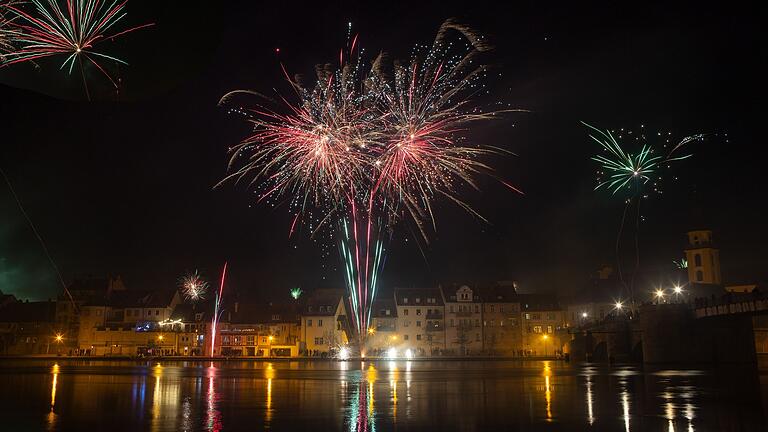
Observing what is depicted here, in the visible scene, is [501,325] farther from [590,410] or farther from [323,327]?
[590,410]

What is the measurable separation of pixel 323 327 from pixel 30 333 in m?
51.3

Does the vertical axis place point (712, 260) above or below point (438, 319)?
above

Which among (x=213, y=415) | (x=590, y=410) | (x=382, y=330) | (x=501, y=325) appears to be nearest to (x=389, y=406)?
(x=213, y=415)

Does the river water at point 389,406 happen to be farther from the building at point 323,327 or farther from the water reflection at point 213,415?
the building at point 323,327

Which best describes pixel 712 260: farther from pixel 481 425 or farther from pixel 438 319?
pixel 481 425

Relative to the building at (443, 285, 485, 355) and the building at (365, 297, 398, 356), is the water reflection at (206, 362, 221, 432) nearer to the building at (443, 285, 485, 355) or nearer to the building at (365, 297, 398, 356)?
the building at (365, 297, 398, 356)

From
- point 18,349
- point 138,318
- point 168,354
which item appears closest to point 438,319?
point 168,354

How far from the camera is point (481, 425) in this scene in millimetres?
18875

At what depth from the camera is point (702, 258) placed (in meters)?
112

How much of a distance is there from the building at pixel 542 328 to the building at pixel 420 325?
14604 mm

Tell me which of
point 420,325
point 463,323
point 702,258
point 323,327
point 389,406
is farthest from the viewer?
point 702,258

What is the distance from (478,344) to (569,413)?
8251cm

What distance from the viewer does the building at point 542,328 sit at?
10512 centimetres

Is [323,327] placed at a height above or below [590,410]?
above
